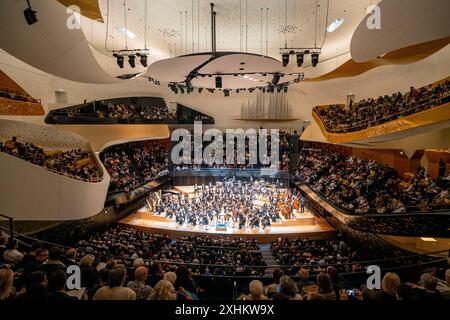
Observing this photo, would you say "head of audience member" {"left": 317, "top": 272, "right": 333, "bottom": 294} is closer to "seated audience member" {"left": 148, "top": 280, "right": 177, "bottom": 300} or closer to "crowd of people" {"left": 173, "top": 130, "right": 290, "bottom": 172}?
"seated audience member" {"left": 148, "top": 280, "right": 177, "bottom": 300}

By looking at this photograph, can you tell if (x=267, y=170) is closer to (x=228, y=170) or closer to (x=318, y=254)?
(x=228, y=170)

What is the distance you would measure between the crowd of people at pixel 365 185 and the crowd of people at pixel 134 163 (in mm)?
9321

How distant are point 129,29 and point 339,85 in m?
12.6

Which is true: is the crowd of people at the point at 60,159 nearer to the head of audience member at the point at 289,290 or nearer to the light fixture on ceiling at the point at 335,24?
the head of audience member at the point at 289,290

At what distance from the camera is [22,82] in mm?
11047

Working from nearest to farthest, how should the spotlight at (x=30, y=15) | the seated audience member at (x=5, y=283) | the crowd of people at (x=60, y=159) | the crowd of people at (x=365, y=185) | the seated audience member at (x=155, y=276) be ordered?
the seated audience member at (x=5, y=283)
the seated audience member at (x=155, y=276)
the spotlight at (x=30, y=15)
the crowd of people at (x=365, y=185)
the crowd of people at (x=60, y=159)

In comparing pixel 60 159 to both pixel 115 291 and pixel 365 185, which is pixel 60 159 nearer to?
pixel 115 291

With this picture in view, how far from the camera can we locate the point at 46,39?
18.8 feet

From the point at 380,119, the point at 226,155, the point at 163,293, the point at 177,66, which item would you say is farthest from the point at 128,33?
the point at 163,293

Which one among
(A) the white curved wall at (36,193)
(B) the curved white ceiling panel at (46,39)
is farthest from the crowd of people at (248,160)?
(B) the curved white ceiling panel at (46,39)

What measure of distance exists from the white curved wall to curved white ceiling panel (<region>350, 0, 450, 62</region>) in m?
8.45

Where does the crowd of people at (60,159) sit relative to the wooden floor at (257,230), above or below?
above

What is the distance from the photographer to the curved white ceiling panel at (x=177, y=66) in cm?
691
